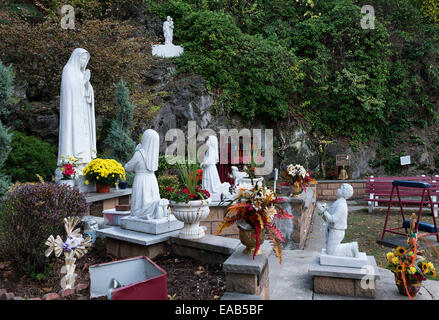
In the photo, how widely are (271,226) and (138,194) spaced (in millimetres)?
2255

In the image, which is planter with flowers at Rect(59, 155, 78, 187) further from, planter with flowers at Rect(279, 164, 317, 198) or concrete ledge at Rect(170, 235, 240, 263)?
planter with flowers at Rect(279, 164, 317, 198)

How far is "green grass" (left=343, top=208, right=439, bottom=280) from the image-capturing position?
593 cm

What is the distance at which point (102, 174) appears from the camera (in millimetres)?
6812

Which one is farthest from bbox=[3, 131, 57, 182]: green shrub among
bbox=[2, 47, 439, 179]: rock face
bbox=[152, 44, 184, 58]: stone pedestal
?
bbox=[152, 44, 184, 58]: stone pedestal

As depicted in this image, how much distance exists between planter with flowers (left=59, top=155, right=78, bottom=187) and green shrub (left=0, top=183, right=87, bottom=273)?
10.2 feet

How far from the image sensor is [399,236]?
700 centimetres

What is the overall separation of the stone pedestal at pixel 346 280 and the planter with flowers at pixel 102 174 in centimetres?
508

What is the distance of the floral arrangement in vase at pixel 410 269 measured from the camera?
3314 millimetres

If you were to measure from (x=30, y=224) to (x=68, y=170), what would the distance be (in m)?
3.43

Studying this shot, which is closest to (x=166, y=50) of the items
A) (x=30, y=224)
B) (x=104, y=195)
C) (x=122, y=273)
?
(x=104, y=195)

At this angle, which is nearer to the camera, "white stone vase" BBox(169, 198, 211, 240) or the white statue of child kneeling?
the white statue of child kneeling

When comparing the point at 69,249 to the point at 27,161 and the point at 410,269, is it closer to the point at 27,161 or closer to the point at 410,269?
the point at 410,269

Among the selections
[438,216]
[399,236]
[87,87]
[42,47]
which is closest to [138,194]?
[87,87]

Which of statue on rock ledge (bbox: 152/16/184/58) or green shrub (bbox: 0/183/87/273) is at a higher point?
statue on rock ledge (bbox: 152/16/184/58)
